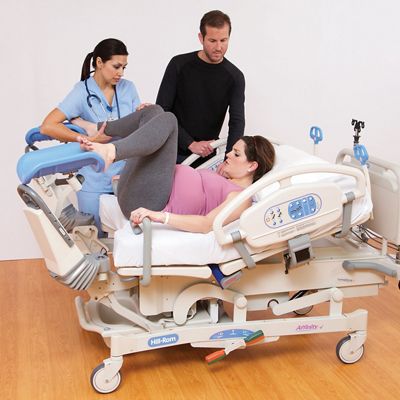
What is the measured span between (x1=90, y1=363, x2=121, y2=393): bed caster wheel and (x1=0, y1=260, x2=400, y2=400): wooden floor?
25 millimetres

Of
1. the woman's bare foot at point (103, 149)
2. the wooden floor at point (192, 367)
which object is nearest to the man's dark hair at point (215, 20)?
→ the woman's bare foot at point (103, 149)

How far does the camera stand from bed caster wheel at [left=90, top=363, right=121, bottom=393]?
263cm

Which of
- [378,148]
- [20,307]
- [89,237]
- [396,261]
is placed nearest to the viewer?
[396,261]

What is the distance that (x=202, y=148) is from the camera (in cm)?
348

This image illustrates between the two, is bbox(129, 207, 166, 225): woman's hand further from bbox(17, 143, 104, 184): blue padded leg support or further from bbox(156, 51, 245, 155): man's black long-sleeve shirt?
bbox(156, 51, 245, 155): man's black long-sleeve shirt

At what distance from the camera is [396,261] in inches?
113

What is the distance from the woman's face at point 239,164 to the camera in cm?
289

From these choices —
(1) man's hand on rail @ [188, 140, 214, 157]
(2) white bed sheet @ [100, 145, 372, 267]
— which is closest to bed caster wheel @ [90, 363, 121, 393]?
(2) white bed sheet @ [100, 145, 372, 267]

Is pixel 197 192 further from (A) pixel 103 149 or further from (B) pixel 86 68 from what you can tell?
(B) pixel 86 68

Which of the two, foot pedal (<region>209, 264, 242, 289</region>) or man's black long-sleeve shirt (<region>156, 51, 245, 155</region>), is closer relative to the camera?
foot pedal (<region>209, 264, 242, 289</region>)

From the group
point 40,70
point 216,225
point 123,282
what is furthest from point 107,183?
point 40,70

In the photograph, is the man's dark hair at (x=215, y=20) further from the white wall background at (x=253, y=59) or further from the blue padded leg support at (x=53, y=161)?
the blue padded leg support at (x=53, y=161)

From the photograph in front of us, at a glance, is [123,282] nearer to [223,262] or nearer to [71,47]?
[223,262]

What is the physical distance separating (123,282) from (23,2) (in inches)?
81.8
